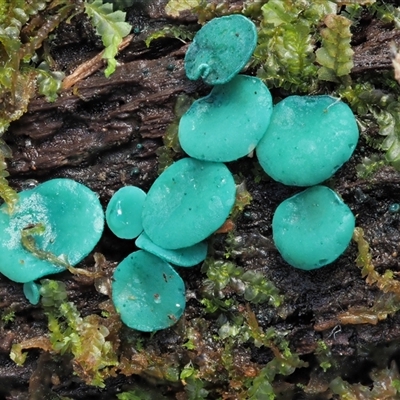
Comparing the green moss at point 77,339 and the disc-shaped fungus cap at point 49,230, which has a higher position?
the disc-shaped fungus cap at point 49,230

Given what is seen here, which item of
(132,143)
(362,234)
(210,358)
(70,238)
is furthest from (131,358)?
(362,234)

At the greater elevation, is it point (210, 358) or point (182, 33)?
point (182, 33)

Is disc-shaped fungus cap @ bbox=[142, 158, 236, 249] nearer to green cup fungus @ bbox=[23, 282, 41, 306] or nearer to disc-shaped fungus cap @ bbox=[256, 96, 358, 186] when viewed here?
disc-shaped fungus cap @ bbox=[256, 96, 358, 186]

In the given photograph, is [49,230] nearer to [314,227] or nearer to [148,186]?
[148,186]

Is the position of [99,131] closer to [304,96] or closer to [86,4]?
[86,4]

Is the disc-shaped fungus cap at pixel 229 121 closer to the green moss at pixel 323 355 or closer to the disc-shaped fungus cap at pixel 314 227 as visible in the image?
the disc-shaped fungus cap at pixel 314 227

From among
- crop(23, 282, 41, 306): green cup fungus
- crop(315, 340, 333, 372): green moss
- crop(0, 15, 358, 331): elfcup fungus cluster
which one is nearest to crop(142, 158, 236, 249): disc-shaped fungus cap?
crop(0, 15, 358, 331): elfcup fungus cluster

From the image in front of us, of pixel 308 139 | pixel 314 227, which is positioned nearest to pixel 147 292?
pixel 314 227

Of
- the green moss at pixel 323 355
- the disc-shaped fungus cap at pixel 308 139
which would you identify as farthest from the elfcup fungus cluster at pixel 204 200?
the green moss at pixel 323 355
